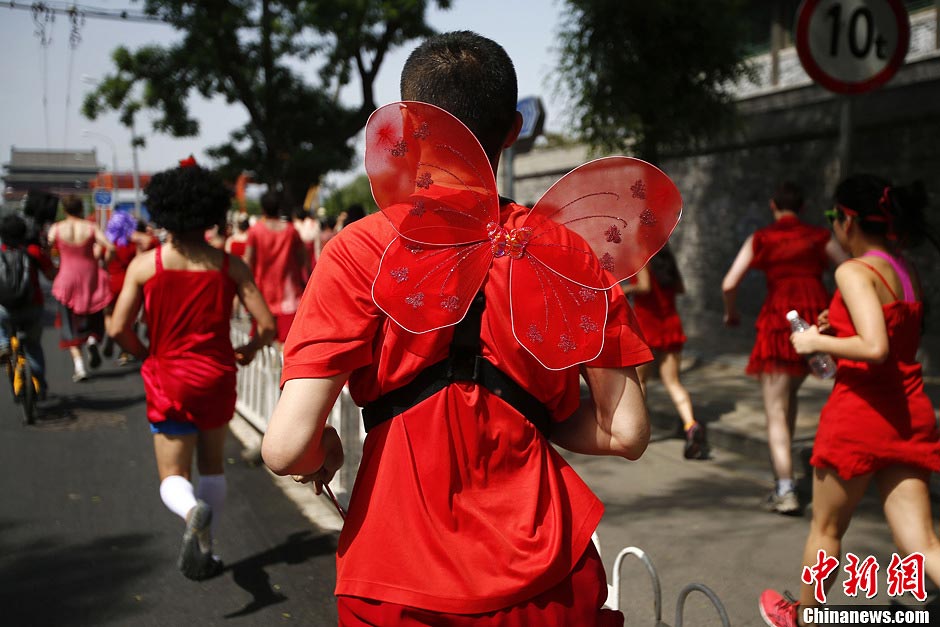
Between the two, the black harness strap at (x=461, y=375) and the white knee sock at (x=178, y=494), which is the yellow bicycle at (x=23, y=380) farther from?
the black harness strap at (x=461, y=375)

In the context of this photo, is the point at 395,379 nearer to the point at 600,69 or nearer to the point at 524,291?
the point at 524,291

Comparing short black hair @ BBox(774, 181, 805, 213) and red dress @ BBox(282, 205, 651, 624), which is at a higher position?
short black hair @ BBox(774, 181, 805, 213)

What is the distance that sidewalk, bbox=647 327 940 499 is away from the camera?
6734mm

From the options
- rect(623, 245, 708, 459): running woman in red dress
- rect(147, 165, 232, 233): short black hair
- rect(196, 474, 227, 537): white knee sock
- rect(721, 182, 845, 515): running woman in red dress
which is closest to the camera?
rect(147, 165, 232, 233): short black hair

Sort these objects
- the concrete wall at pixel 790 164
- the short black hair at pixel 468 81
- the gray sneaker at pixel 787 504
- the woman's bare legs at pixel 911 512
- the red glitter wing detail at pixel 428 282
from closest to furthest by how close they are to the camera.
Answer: the red glitter wing detail at pixel 428 282, the short black hair at pixel 468 81, the woman's bare legs at pixel 911 512, the gray sneaker at pixel 787 504, the concrete wall at pixel 790 164

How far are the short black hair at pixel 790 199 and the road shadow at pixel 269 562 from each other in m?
3.30

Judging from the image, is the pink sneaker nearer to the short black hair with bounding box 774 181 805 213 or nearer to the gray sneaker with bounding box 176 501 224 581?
the gray sneaker with bounding box 176 501 224 581

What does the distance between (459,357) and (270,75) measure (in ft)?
66.0

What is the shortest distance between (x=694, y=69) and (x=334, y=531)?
745cm

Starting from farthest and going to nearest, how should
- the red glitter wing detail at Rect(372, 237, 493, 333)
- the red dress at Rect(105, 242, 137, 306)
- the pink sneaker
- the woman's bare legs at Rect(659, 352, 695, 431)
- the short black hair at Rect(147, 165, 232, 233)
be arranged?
the red dress at Rect(105, 242, 137, 306) < the woman's bare legs at Rect(659, 352, 695, 431) < the short black hair at Rect(147, 165, 232, 233) < the pink sneaker < the red glitter wing detail at Rect(372, 237, 493, 333)

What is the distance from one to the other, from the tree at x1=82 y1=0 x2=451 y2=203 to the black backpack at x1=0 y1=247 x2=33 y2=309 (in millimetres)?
12299

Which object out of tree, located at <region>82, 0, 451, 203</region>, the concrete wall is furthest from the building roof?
the concrete wall

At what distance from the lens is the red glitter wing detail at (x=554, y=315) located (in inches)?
62.7

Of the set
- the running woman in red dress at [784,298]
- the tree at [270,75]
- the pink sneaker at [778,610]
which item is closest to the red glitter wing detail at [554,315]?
the pink sneaker at [778,610]
